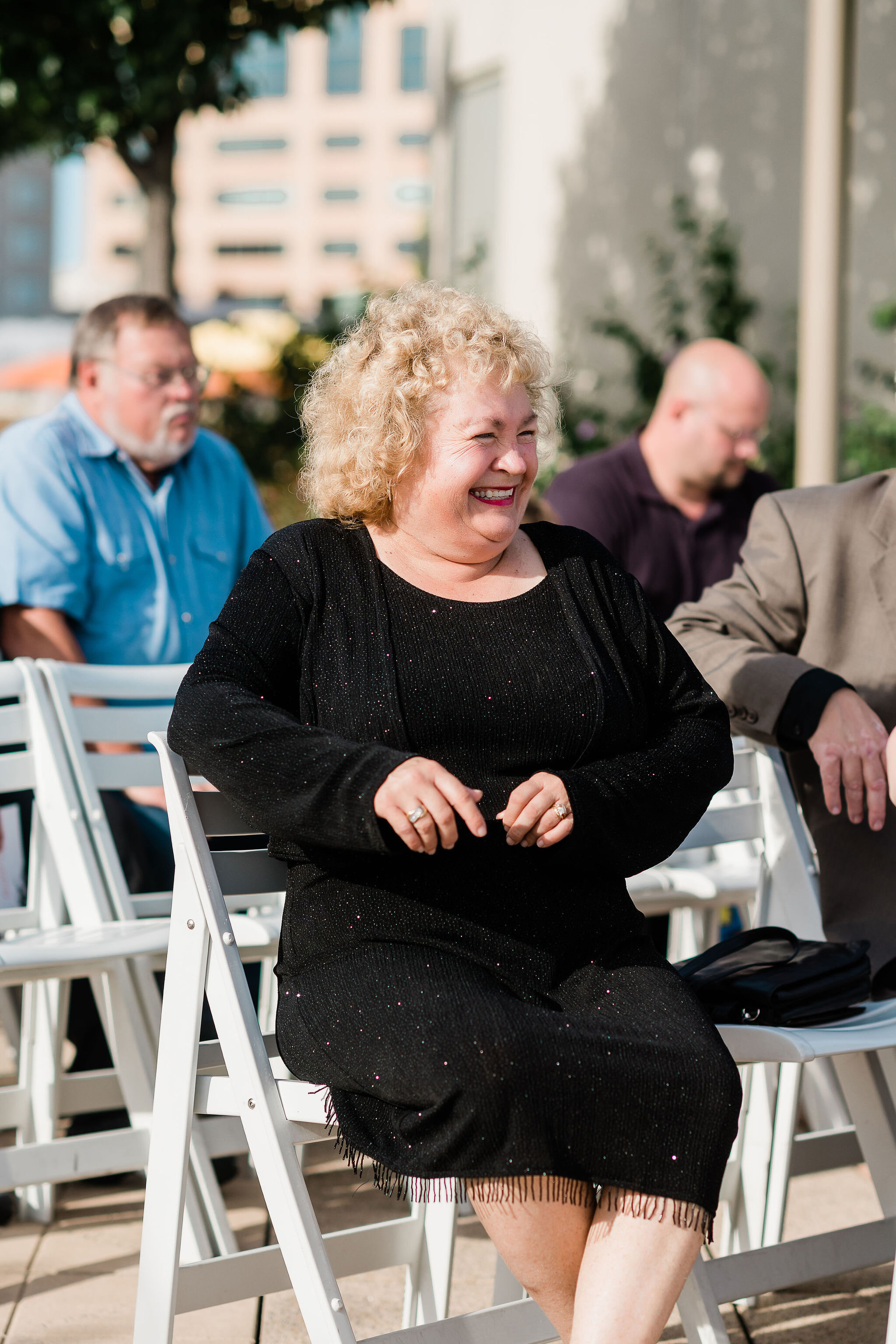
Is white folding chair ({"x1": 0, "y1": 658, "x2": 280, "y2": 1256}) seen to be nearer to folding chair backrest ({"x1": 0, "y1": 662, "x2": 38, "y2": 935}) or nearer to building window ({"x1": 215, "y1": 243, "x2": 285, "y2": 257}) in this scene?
folding chair backrest ({"x1": 0, "y1": 662, "x2": 38, "y2": 935})

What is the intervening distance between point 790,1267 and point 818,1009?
48cm

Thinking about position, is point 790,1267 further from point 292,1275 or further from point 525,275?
point 525,275

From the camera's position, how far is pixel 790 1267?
256 cm

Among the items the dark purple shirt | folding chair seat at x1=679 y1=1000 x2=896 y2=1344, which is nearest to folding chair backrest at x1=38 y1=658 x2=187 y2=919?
folding chair seat at x1=679 y1=1000 x2=896 y2=1344

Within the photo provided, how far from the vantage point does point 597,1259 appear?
1.96m

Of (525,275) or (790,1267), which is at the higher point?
(525,275)

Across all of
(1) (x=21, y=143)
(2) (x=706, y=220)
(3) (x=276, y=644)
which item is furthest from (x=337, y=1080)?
(1) (x=21, y=143)

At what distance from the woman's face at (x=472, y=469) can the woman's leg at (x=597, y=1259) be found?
103cm

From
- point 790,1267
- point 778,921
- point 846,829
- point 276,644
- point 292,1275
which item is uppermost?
point 276,644

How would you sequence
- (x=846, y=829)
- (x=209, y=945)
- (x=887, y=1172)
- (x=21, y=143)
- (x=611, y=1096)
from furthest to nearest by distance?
(x=21, y=143)
(x=846, y=829)
(x=887, y=1172)
(x=209, y=945)
(x=611, y=1096)

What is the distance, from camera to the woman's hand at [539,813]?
6.99 ft

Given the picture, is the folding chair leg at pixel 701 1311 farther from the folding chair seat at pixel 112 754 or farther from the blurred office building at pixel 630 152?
the blurred office building at pixel 630 152

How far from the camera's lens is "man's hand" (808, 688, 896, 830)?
2.67 meters

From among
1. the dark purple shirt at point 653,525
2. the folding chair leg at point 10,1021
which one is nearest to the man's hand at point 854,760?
the dark purple shirt at point 653,525
